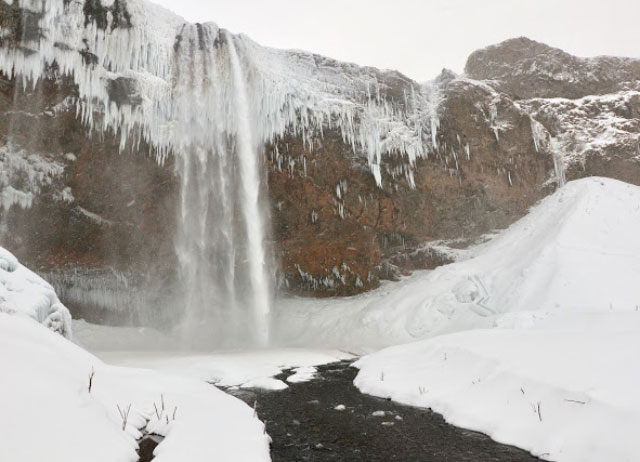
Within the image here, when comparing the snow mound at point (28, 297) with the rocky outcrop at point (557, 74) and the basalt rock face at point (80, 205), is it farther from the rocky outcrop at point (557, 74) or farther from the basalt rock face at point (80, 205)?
the rocky outcrop at point (557, 74)

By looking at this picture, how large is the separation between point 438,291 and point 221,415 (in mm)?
17016

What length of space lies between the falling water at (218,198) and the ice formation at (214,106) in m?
0.06

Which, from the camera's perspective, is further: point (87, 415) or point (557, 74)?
point (557, 74)

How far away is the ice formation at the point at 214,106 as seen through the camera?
1867 centimetres

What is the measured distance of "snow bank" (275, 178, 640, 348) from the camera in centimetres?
1614

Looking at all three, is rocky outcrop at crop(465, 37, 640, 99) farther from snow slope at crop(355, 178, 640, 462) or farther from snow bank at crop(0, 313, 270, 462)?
snow bank at crop(0, 313, 270, 462)

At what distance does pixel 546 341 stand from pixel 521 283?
→ 10661mm

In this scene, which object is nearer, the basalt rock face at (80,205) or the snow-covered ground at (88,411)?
the snow-covered ground at (88,411)

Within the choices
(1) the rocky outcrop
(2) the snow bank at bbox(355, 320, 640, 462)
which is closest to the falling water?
(2) the snow bank at bbox(355, 320, 640, 462)

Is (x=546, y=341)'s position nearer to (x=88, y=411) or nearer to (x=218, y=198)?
(x=88, y=411)

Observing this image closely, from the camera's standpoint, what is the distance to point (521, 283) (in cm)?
1820

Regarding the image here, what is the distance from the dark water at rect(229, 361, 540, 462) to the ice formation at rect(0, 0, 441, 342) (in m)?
14.7

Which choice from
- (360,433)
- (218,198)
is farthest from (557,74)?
Result: (360,433)

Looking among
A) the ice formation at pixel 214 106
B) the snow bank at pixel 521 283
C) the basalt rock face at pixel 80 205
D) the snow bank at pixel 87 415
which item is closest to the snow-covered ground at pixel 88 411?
the snow bank at pixel 87 415
